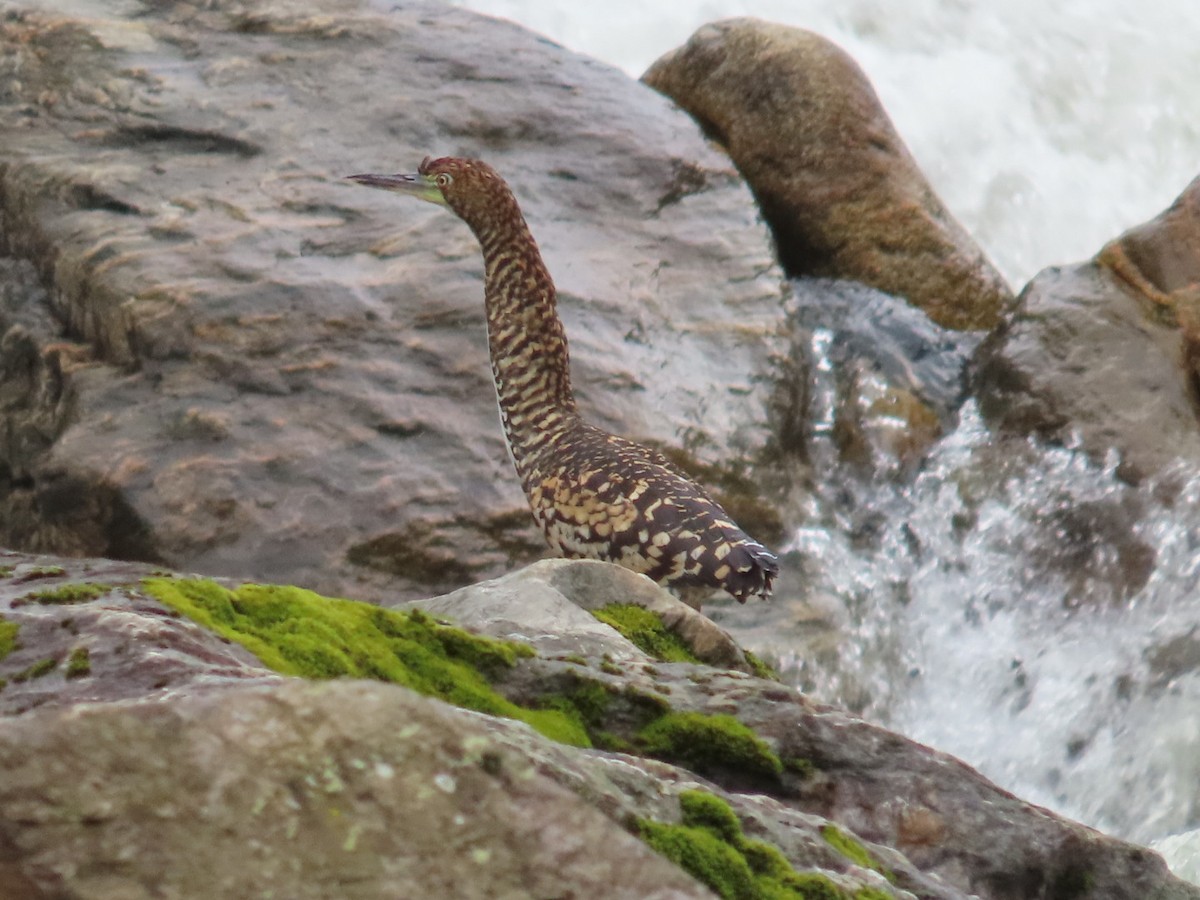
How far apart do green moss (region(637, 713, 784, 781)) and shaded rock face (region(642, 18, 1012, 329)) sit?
7.74 metres

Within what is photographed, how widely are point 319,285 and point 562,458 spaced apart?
231 cm

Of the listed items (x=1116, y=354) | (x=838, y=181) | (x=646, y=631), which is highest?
(x=838, y=181)

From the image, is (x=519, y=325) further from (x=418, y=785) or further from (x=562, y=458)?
(x=418, y=785)

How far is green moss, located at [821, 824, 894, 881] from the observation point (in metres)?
2.94

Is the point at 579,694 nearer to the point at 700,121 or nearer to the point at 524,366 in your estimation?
the point at 524,366

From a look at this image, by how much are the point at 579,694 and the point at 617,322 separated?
534 centimetres

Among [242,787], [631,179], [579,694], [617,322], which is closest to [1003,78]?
[631,179]

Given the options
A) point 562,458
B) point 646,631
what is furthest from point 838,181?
point 646,631

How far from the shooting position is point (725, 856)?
2.59m

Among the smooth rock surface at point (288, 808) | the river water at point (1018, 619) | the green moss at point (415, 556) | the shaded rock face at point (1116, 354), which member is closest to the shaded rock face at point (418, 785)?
the smooth rock surface at point (288, 808)

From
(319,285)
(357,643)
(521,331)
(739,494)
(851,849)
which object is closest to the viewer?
(851,849)

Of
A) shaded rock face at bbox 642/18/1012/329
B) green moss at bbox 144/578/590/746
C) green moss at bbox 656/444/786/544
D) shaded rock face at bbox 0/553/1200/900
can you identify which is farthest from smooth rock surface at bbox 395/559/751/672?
shaded rock face at bbox 642/18/1012/329

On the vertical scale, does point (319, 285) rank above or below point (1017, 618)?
above

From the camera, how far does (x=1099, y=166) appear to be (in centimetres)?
1584
